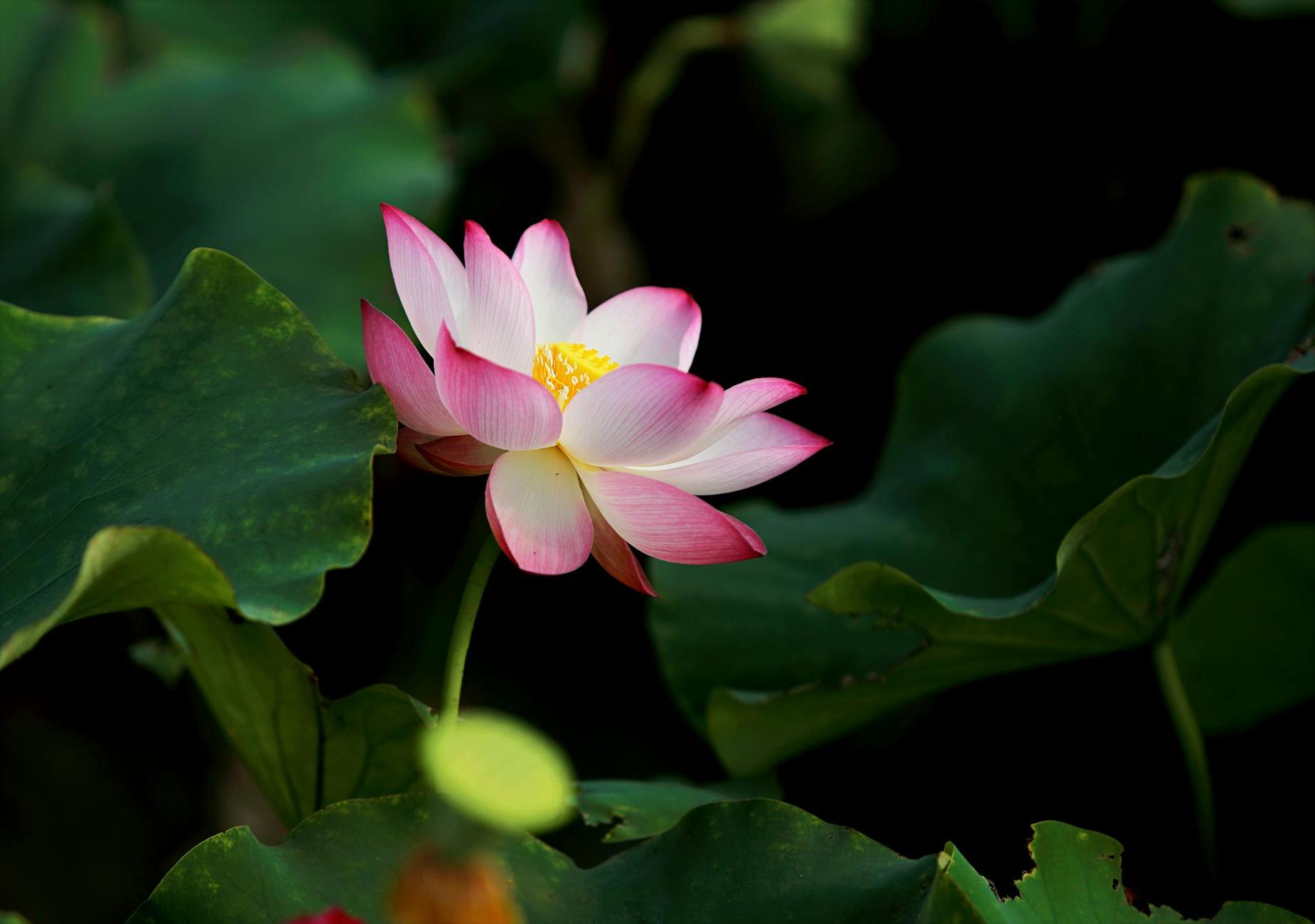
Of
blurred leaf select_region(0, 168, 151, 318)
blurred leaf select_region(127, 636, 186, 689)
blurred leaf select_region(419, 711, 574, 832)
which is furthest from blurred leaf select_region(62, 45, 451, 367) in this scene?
blurred leaf select_region(419, 711, 574, 832)

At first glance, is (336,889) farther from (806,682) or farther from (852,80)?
(852,80)

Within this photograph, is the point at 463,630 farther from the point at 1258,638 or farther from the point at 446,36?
the point at 446,36

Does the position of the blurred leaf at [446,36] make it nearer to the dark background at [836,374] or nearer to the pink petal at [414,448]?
the dark background at [836,374]

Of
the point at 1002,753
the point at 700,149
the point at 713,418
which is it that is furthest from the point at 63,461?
the point at 700,149

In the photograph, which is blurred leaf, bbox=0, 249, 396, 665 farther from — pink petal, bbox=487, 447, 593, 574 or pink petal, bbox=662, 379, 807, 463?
pink petal, bbox=662, 379, 807, 463

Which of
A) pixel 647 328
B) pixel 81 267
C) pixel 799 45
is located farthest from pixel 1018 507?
pixel 799 45

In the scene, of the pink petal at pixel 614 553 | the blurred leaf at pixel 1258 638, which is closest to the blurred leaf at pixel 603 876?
the pink petal at pixel 614 553
